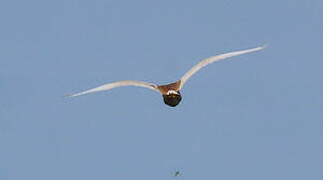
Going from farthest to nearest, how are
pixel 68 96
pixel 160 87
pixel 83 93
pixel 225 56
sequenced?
pixel 160 87, pixel 225 56, pixel 83 93, pixel 68 96

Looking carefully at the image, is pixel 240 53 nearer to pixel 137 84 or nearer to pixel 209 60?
pixel 209 60

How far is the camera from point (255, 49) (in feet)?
43.3

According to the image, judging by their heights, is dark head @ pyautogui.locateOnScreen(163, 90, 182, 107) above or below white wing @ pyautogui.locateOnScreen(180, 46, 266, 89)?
below

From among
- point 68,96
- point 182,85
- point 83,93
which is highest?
point 182,85

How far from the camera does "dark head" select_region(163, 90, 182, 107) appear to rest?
54.4 ft

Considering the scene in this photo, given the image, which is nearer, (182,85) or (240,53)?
(240,53)

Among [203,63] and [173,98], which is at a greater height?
[203,63]

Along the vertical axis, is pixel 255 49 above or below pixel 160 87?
below

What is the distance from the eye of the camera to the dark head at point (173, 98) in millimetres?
16578

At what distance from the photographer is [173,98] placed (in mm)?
16578

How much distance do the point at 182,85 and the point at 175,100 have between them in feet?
3.23

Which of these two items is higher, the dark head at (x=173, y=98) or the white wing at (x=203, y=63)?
the white wing at (x=203, y=63)

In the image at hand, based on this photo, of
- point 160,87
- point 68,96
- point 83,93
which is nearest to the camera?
point 68,96

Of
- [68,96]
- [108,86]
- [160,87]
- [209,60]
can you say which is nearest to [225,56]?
[209,60]
